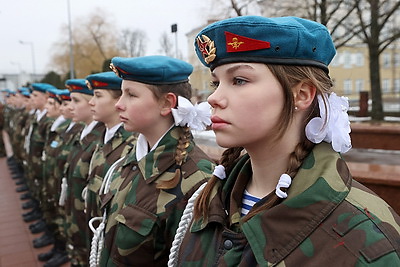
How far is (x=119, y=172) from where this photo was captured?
247 centimetres

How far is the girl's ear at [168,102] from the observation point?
234cm

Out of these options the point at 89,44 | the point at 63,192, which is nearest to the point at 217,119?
the point at 63,192

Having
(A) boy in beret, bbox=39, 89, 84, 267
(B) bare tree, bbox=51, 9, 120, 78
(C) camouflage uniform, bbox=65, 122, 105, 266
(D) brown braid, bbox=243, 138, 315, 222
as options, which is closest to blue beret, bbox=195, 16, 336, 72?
(D) brown braid, bbox=243, 138, 315, 222

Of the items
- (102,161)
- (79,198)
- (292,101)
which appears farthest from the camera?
(79,198)

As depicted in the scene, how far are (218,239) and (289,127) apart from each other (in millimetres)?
493

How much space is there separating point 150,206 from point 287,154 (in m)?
Result: 1.01

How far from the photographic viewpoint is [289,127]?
1260mm

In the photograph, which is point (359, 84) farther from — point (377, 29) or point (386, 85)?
point (377, 29)

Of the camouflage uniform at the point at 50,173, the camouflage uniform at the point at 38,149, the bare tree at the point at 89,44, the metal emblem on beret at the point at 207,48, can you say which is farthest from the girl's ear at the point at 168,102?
the bare tree at the point at 89,44

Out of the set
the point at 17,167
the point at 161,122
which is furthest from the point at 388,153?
the point at 17,167

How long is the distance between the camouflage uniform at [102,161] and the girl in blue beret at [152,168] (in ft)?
1.74

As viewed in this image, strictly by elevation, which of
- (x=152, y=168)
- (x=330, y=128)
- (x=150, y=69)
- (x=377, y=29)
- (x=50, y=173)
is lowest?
(x=50, y=173)

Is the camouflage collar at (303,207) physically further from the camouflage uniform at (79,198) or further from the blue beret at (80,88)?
the blue beret at (80,88)

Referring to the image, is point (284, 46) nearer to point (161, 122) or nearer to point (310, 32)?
point (310, 32)
